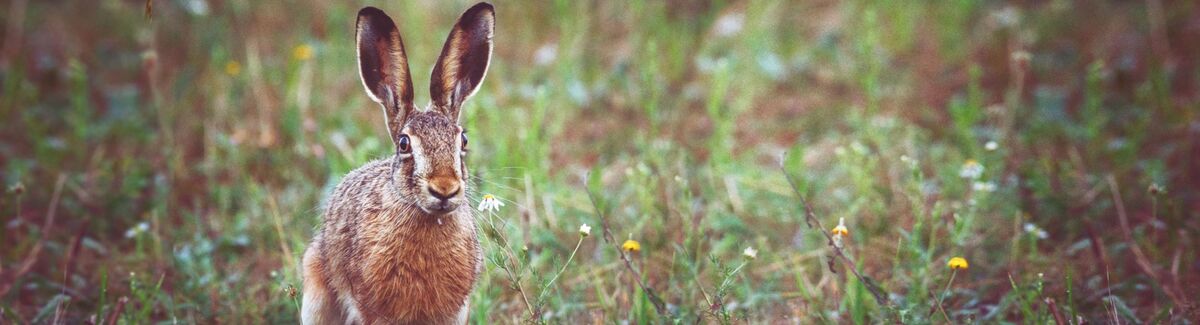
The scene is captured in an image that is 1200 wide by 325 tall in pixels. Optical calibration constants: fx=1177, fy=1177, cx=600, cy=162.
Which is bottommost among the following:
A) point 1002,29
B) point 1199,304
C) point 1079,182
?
point 1199,304

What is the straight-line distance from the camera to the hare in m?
3.32

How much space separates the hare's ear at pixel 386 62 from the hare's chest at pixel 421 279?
315 mm

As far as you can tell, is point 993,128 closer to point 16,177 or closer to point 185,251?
point 185,251

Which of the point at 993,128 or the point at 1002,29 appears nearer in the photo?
the point at 993,128

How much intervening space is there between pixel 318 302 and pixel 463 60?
84 centimetres

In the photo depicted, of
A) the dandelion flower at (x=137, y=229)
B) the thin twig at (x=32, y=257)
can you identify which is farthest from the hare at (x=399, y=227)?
the thin twig at (x=32, y=257)

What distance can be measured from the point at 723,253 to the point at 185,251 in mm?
2094

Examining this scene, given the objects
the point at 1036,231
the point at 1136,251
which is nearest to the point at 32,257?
the point at 1036,231

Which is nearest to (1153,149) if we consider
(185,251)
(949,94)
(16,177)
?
(949,94)

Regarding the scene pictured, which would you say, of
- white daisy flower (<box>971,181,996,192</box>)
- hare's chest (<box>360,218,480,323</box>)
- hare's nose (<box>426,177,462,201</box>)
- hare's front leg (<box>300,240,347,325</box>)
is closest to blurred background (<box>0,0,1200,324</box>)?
white daisy flower (<box>971,181,996,192</box>)

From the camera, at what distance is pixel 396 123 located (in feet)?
11.0

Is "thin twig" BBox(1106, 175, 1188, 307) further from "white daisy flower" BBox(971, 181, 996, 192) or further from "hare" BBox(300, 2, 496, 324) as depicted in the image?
"hare" BBox(300, 2, 496, 324)

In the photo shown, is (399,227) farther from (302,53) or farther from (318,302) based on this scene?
(302,53)

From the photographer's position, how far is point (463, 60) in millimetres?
3414
